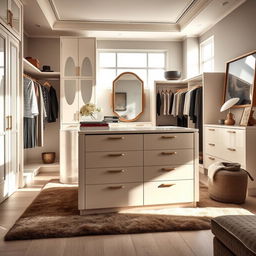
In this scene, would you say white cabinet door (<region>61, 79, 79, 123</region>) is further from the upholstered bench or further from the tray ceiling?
the upholstered bench

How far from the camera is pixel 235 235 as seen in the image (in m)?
1.20

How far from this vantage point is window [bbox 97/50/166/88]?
588 cm

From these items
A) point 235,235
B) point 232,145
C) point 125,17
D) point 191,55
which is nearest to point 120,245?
point 235,235

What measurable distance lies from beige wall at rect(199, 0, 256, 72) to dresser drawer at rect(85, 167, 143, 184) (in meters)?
2.63

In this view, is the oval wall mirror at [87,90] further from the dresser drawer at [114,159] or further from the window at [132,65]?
the dresser drawer at [114,159]

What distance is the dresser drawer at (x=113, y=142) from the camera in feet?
8.27

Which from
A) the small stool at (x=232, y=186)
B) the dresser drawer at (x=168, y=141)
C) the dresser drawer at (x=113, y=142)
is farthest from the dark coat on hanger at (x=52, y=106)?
the small stool at (x=232, y=186)

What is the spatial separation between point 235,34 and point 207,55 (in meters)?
1.21

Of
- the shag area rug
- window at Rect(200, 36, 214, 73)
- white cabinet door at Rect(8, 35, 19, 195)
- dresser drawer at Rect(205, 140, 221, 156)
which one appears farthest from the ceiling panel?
the shag area rug

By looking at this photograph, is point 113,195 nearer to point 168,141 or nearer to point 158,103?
point 168,141

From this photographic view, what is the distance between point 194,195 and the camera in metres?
2.75

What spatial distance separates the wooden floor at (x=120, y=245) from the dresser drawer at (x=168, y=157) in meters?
0.69

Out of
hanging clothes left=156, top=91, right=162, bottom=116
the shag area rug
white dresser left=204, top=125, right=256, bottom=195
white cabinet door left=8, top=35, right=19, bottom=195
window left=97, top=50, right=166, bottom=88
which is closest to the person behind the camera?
the shag area rug

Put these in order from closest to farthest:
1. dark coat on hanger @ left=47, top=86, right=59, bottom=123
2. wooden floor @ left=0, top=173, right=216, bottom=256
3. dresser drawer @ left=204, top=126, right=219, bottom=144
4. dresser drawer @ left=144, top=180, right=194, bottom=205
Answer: wooden floor @ left=0, top=173, right=216, bottom=256
dresser drawer @ left=144, top=180, right=194, bottom=205
dresser drawer @ left=204, top=126, right=219, bottom=144
dark coat on hanger @ left=47, top=86, right=59, bottom=123
